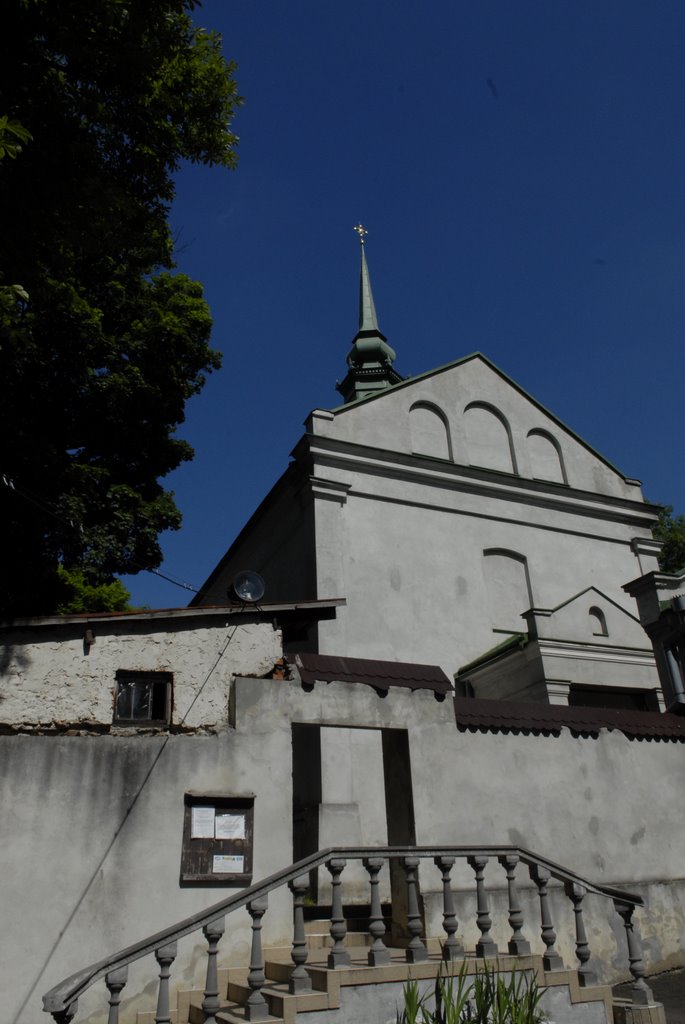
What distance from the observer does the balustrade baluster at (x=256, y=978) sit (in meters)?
6.48

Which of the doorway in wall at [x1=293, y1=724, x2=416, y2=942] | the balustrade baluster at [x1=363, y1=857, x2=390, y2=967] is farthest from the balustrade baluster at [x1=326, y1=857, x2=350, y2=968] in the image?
the doorway in wall at [x1=293, y1=724, x2=416, y2=942]

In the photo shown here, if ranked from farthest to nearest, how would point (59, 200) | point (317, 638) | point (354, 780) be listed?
point (317, 638)
point (354, 780)
point (59, 200)

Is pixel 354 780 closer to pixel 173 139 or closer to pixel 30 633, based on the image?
pixel 30 633

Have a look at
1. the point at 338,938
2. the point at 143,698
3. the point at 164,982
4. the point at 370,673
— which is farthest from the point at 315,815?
the point at 164,982

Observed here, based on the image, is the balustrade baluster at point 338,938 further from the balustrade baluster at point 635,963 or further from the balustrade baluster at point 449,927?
the balustrade baluster at point 635,963

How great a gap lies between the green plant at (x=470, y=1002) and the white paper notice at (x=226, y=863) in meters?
2.61

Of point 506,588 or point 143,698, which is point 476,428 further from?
point 143,698

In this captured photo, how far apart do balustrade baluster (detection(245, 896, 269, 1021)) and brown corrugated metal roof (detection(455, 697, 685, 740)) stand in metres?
4.48

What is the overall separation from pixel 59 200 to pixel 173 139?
7.61 feet

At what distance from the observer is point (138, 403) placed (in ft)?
55.8

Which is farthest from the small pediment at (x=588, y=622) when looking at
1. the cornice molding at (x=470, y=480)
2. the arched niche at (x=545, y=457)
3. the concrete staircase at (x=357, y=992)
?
the concrete staircase at (x=357, y=992)

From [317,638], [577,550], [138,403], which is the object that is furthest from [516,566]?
[138,403]

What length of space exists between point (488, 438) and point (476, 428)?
42 centimetres

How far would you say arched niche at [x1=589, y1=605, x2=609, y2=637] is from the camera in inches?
690
